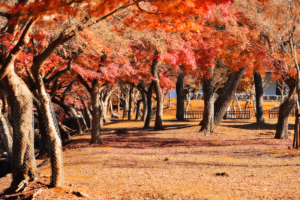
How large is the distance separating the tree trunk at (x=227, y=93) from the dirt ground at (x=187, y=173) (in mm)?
3711

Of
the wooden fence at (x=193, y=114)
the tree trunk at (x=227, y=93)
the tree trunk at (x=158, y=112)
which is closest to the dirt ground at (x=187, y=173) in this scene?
the tree trunk at (x=227, y=93)

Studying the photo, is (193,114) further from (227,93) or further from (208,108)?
(208,108)

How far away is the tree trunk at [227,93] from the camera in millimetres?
18469

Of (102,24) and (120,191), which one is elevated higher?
(102,24)

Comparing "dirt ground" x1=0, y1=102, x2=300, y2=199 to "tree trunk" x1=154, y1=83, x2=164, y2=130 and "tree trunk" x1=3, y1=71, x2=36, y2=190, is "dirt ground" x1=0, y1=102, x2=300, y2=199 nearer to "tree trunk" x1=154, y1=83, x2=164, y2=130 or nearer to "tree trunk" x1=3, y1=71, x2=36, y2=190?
"tree trunk" x1=3, y1=71, x2=36, y2=190

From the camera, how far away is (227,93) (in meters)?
18.6

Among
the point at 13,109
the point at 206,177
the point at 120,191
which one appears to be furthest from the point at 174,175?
the point at 13,109

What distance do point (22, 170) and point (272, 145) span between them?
1056cm

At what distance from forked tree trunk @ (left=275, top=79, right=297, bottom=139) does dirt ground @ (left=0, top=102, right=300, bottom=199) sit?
715mm

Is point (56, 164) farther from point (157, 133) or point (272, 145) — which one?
point (157, 133)

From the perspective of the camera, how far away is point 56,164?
6.44 meters

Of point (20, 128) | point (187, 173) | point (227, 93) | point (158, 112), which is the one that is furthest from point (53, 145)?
point (227, 93)

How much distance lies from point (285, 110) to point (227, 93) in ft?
15.0

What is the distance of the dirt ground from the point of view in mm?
6184
